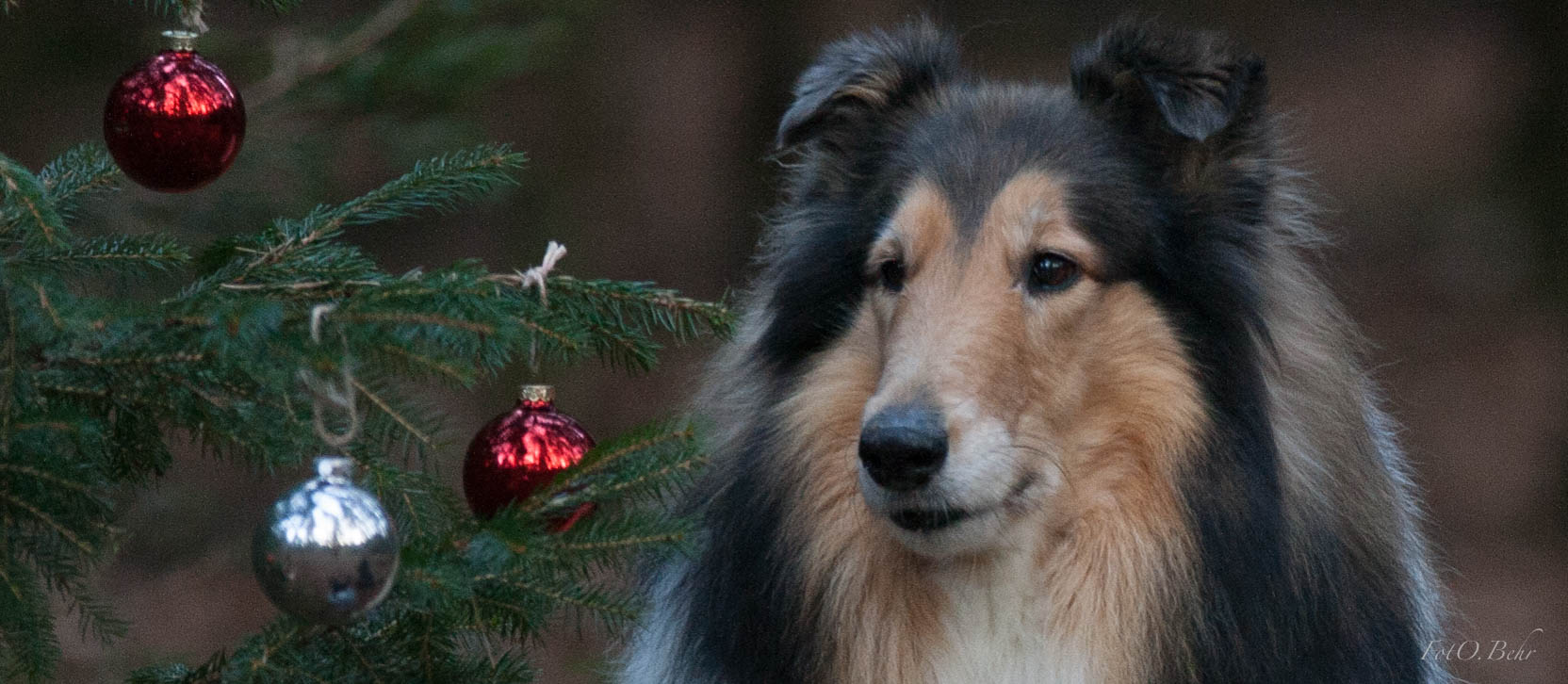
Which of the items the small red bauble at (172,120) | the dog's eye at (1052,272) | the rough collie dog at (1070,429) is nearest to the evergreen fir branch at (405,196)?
the small red bauble at (172,120)

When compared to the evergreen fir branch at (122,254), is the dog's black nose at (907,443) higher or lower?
lower

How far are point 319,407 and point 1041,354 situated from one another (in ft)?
2.90

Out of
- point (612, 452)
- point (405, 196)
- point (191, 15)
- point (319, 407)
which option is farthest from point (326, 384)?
point (191, 15)

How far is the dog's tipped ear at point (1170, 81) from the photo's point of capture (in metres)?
1.81

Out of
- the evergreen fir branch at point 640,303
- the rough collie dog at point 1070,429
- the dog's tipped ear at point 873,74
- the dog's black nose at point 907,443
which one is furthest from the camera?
the dog's tipped ear at point 873,74

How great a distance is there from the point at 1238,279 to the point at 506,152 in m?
0.92

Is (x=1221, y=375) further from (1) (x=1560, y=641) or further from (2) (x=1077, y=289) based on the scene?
(1) (x=1560, y=641)

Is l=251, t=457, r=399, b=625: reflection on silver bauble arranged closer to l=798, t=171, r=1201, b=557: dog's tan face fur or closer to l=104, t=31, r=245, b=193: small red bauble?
l=104, t=31, r=245, b=193: small red bauble

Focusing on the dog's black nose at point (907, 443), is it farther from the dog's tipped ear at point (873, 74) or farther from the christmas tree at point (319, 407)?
the dog's tipped ear at point (873, 74)

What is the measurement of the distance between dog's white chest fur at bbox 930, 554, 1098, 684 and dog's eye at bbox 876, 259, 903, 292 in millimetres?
370

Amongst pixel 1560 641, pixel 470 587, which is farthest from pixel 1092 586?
pixel 1560 641

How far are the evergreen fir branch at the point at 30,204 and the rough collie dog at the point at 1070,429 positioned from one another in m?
0.87

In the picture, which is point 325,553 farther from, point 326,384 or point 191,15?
point 191,15

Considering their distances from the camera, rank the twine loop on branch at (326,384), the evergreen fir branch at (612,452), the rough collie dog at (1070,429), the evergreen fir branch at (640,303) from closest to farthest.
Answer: the twine loop on branch at (326,384), the evergreen fir branch at (612,452), the evergreen fir branch at (640,303), the rough collie dog at (1070,429)
